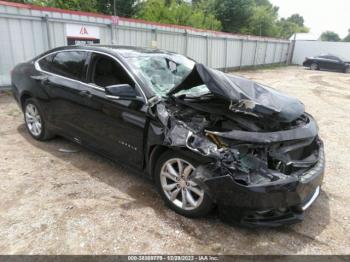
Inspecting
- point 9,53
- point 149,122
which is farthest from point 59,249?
point 9,53

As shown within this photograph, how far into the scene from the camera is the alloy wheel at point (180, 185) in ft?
9.43

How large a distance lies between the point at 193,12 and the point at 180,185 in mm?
26434

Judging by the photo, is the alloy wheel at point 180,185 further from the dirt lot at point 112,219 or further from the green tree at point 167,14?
the green tree at point 167,14

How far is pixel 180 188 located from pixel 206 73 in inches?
47.6

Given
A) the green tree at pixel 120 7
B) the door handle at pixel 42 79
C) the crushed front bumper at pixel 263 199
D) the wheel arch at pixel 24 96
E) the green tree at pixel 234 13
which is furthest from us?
the green tree at pixel 234 13

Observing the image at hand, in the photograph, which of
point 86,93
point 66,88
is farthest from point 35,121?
point 86,93

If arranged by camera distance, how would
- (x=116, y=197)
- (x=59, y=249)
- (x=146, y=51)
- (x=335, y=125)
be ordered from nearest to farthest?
(x=59, y=249) → (x=116, y=197) → (x=146, y=51) → (x=335, y=125)

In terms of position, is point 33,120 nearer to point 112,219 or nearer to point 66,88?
point 66,88

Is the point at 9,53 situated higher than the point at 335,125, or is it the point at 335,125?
the point at 9,53

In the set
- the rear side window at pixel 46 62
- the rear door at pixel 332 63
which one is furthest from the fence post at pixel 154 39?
the rear door at pixel 332 63

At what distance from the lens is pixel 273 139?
2.63m

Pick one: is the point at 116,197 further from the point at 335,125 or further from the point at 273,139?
the point at 335,125

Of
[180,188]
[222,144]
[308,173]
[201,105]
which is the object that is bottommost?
[180,188]

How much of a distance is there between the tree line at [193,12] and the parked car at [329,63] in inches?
373
